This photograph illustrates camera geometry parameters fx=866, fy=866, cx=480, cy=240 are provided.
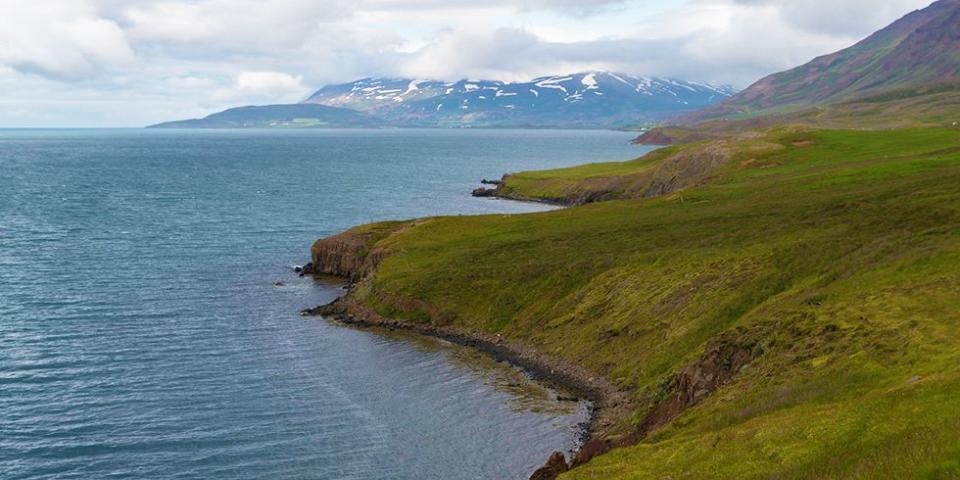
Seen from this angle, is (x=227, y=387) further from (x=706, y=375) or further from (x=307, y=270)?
(x=307, y=270)

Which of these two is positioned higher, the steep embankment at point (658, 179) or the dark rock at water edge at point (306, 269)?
the steep embankment at point (658, 179)

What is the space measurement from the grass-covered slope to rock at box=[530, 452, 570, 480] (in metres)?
3.40

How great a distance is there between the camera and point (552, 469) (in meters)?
44.7

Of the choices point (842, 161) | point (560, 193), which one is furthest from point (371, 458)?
point (560, 193)

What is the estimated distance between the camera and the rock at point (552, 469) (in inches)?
1748

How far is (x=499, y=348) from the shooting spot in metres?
73.6

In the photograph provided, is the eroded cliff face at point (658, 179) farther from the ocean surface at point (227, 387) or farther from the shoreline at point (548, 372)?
the ocean surface at point (227, 387)

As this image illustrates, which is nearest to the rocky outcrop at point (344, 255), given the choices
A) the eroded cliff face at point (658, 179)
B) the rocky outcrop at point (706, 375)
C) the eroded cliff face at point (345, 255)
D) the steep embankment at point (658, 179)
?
the eroded cliff face at point (345, 255)

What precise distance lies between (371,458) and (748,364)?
74.4 feet

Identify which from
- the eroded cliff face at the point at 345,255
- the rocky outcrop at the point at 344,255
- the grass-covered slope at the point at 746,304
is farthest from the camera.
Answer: the rocky outcrop at the point at 344,255

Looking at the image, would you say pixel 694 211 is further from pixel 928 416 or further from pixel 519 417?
pixel 928 416

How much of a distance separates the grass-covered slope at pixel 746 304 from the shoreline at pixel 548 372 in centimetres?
125

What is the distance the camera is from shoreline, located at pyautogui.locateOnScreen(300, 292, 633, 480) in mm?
47219

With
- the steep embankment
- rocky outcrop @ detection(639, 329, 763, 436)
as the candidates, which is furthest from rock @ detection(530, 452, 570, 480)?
the steep embankment
